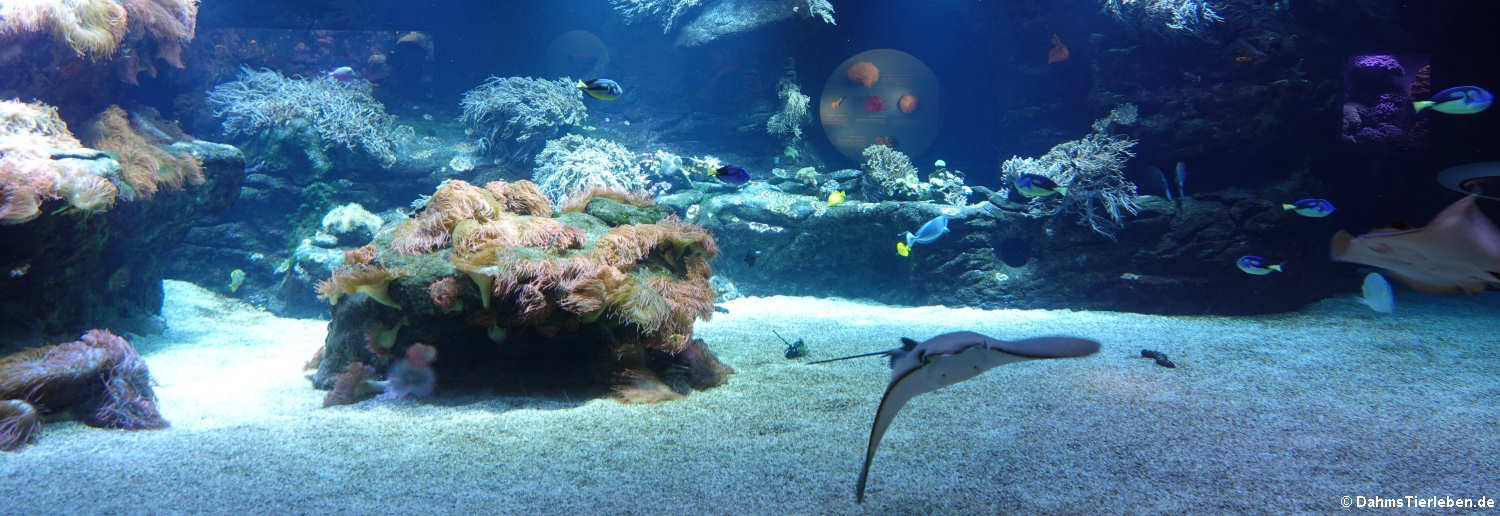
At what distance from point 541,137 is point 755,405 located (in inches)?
312

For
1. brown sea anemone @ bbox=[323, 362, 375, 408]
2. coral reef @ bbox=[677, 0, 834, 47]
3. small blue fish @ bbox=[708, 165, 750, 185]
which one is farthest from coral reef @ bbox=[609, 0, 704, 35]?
brown sea anemone @ bbox=[323, 362, 375, 408]

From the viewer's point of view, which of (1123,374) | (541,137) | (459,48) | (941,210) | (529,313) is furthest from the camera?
(459,48)

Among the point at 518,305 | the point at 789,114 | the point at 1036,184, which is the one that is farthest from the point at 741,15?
the point at 518,305

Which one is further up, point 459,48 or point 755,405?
point 459,48

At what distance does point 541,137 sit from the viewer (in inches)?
389

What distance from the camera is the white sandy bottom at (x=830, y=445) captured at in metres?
2.17

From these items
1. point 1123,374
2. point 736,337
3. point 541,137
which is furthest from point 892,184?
point 541,137

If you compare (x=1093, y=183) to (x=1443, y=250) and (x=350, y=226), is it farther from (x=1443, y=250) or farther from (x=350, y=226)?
(x=350, y=226)

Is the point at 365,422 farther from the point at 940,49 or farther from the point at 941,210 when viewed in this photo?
the point at 940,49

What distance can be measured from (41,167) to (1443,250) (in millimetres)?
8141

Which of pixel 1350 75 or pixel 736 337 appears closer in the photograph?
pixel 736 337

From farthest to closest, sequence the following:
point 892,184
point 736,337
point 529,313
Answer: point 892,184 → point 736,337 → point 529,313

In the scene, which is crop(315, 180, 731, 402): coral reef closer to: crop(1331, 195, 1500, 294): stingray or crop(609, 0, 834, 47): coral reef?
crop(1331, 195, 1500, 294): stingray

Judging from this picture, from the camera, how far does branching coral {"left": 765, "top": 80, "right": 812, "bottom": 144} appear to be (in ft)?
34.3
